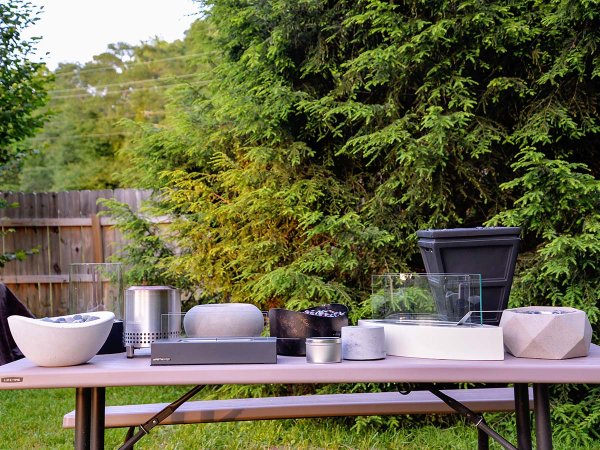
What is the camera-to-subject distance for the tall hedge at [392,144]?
371 centimetres

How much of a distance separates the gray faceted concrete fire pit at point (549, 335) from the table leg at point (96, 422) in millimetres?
1134

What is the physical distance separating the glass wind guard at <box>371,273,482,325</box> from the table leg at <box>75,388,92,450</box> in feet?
2.84

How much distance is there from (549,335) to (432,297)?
0.32 metres

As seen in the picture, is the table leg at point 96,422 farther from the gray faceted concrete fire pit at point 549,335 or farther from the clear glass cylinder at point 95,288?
the gray faceted concrete fire pit at point 549,335

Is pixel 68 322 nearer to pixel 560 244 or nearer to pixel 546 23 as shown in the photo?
pixel 560 244

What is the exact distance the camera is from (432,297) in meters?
1.92

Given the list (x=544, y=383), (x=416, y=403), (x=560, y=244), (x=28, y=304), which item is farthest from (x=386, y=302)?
(x=28, y=304)

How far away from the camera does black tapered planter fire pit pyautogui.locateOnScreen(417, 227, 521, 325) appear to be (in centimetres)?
232

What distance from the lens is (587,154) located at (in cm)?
404

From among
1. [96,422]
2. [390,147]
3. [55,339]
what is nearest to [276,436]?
[390,147]

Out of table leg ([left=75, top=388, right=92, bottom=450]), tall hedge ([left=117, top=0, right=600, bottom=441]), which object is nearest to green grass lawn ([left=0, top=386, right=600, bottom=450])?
tall hedge ([left=117, top=0, right=600, bottom=441])

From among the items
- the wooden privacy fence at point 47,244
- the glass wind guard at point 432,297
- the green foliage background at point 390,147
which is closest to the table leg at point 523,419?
the glass wind guard at point 432,297

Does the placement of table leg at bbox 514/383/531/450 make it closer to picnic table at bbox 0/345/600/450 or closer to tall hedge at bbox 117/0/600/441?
picnic table at bbox 0/345/600/450

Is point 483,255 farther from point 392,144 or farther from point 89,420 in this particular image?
point 392,144
